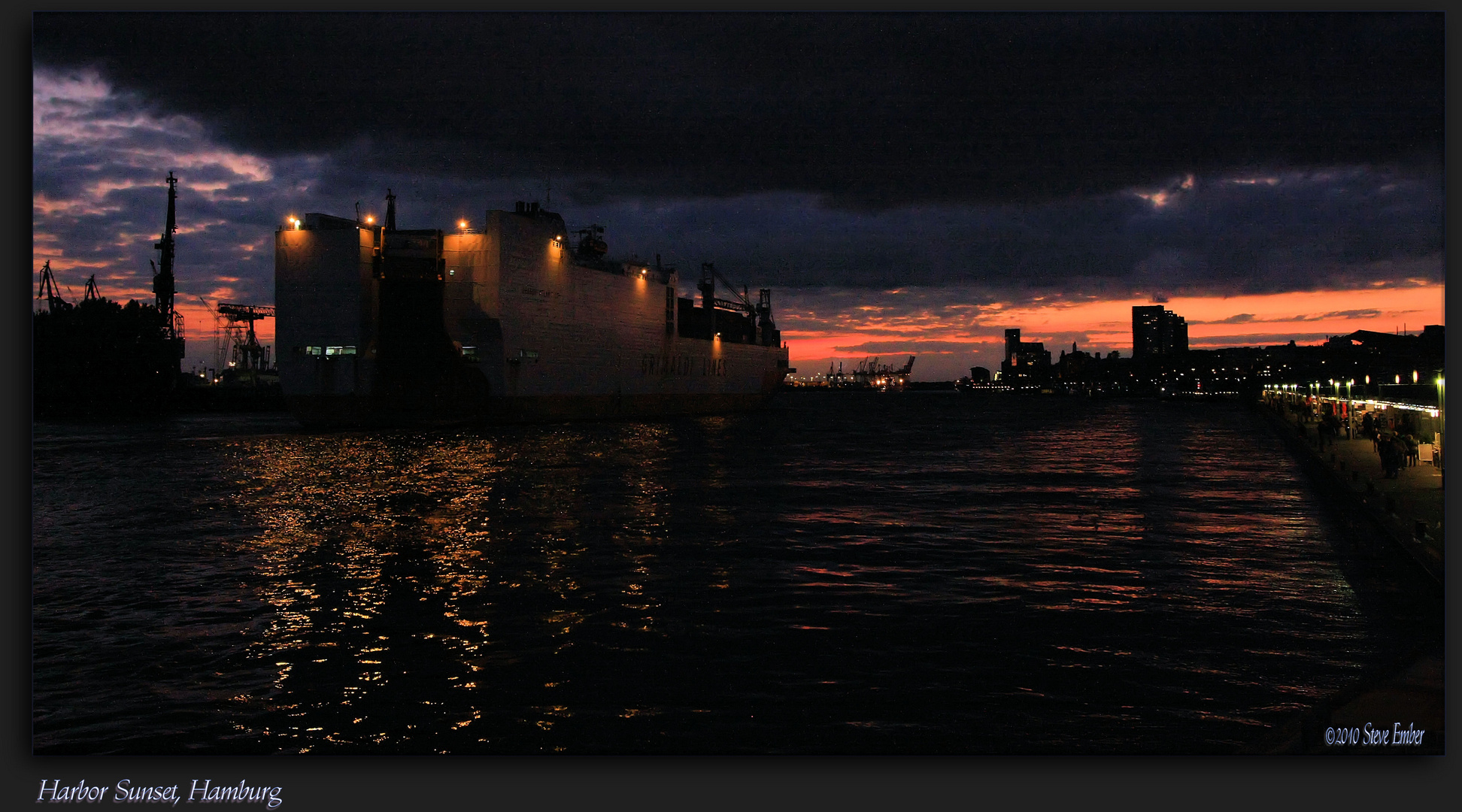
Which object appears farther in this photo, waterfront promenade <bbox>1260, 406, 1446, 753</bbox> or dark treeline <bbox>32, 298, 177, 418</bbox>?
dark treeline <bbox>32, 298, 177, 418</bbox>

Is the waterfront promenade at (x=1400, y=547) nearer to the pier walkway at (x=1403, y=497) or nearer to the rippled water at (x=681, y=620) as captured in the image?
the pier walkway at (x=1403, y=497)

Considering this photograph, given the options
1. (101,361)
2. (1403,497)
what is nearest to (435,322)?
(101,361)

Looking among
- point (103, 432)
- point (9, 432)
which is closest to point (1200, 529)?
point (9, 432)

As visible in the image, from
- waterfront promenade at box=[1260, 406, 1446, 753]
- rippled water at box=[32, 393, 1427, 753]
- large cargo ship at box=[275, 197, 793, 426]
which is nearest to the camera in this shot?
waterfront promenade at box=[1260, 406, 1446, 753]

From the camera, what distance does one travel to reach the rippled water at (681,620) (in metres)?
8.14

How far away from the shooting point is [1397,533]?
17.0 meters

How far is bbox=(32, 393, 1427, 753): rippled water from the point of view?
26.7 ft

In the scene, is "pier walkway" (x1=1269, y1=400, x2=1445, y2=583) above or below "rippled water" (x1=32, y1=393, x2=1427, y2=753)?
above

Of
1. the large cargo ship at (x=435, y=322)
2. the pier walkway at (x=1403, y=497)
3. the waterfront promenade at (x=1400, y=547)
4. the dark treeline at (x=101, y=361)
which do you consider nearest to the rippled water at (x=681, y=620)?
the waterfront promenade at (x=1400, y=547)

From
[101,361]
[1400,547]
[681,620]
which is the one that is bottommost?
[681,620]

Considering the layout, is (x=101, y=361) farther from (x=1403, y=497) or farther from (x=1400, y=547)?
(x=1400, y=547)

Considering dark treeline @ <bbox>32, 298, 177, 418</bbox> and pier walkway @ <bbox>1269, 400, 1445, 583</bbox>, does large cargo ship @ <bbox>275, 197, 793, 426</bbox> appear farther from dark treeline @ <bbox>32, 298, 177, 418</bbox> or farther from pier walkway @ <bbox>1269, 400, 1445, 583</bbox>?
pier walkway @ <bbox>1269, 400, 1445, 583</bbox>

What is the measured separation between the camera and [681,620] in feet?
38.9

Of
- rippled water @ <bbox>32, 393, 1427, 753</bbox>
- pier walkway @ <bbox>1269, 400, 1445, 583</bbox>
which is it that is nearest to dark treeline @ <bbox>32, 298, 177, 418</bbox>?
Answer: rippled water @ <bbox>32, 393, 1427, 753</bbox>
